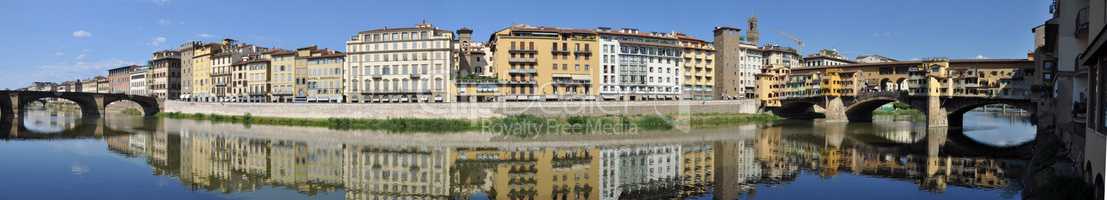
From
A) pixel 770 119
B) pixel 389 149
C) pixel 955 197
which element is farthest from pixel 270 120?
pixel 955 197

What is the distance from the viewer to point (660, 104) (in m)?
67.2

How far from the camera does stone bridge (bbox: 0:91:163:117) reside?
234 ft

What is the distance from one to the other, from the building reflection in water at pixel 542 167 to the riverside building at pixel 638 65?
3210 cm

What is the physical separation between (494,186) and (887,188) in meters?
14.8

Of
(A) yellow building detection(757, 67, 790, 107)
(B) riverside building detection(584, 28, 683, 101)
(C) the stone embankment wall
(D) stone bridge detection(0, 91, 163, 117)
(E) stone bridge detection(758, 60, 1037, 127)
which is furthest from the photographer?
(A) yellow building detection(757, 67, 790, 107)

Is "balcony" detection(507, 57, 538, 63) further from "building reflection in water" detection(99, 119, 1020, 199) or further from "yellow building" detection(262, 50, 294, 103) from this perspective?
"yellow building" detection(262, 50, 294, 103)

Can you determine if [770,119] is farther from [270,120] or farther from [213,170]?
[213,170]

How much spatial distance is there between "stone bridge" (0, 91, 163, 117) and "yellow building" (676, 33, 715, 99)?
67666mm

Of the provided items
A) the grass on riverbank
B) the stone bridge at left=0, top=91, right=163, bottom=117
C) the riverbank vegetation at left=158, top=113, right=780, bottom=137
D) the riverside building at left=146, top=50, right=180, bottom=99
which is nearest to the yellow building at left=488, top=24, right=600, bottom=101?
the riverbank vegetation at left=158, top=113, right=780, bottom=137

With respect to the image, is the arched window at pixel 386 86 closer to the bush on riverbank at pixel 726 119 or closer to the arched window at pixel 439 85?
the arched window at pixel 439 85

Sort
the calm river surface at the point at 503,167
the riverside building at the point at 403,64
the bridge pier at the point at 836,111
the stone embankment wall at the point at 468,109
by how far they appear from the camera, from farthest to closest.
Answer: the bridge pier at the point at 836,111 < the riverside building at the point at 403,64 < the stone embankment wall at the point at 468,109 < the calm river surface at the point at 503,167

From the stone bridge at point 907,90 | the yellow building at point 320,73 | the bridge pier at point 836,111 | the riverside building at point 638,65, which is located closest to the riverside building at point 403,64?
the yellow building at point 320,73

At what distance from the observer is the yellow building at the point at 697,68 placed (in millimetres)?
82500

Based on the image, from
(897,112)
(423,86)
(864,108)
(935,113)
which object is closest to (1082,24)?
(935,113)
